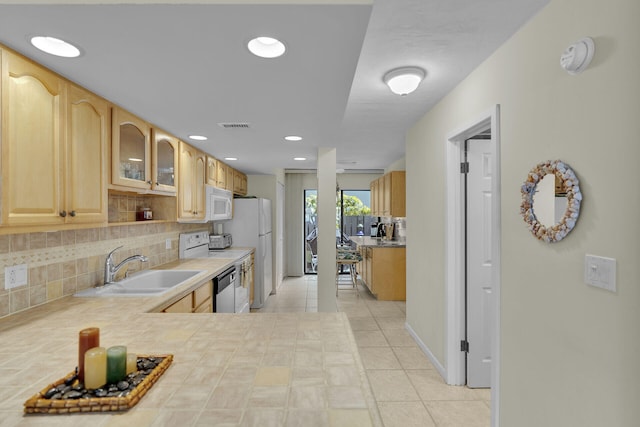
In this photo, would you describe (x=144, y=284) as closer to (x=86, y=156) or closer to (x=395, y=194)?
(x=86, y=156)

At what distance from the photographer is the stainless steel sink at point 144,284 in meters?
2.11

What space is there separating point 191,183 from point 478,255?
8.94ft

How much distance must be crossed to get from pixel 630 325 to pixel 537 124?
0.87 m

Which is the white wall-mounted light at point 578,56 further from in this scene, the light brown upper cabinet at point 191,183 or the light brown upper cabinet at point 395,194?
the light brown upper cabinet at point 395,194

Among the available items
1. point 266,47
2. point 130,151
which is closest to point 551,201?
point 266,47

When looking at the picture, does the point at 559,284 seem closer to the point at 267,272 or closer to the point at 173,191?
the point at 173,191

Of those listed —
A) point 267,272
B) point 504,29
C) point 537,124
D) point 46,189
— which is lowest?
point 267,272

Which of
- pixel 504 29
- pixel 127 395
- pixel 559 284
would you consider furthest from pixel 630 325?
pixel 127 395

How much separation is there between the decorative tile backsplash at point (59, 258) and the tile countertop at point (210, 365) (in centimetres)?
10

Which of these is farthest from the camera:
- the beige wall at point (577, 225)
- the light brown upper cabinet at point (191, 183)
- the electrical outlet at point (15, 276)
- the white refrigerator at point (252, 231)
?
Result: the white refrigerator at point (252, 231)

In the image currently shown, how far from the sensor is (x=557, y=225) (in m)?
1.32

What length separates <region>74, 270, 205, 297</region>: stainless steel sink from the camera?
211 centimetres

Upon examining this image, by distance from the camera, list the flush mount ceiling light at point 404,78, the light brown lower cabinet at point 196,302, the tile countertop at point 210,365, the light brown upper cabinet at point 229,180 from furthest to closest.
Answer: the light brown upper cabinet at point 229,180 < the light brown lower cabinet at point 196,302 < the flush mount ceiling light at point 404,78 < the tile countertop at point 210,365

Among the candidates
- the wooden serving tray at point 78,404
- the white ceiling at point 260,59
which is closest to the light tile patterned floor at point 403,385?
the wooden serving tray at point 78,404
